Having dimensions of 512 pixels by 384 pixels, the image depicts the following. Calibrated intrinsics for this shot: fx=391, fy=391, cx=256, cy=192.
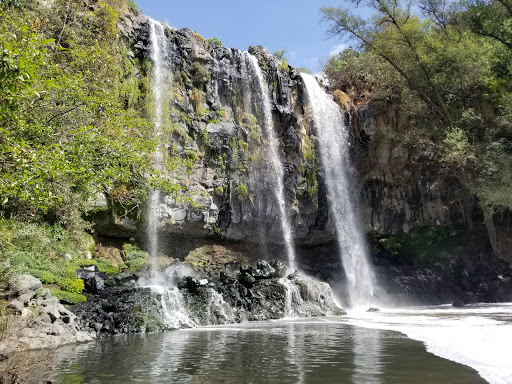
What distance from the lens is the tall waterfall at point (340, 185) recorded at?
906 inches

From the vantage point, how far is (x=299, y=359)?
20.5 ft

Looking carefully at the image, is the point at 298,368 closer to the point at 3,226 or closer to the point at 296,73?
the point at 3,226

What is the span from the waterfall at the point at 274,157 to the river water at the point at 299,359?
1285cm

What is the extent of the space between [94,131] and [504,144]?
18.9m

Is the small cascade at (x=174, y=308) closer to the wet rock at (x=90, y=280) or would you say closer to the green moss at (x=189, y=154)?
the wet rock at (x=90, y=280)

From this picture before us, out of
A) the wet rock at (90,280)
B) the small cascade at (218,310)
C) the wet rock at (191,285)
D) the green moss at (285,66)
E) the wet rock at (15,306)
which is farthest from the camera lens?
the green moss at (285,66)

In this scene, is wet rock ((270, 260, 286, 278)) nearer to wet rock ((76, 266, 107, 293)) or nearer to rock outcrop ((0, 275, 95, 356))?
wet rock ((76, 266, 107, 293))

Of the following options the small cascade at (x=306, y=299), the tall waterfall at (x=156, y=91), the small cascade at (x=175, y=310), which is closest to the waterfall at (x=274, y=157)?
the small cascade at (x=306, y=299)

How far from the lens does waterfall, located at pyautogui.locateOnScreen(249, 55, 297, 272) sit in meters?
22.3

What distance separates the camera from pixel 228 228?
2098 centimetres

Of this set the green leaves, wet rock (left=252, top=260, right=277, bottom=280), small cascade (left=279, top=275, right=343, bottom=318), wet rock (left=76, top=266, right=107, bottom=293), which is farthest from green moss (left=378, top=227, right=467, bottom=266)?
wet rock (left=76, top=266, right=107, bottom=293)

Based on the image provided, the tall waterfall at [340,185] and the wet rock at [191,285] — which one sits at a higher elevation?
the tall waterfall at [340,185]

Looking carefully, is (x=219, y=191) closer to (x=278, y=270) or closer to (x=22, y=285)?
(x=278, y=270)

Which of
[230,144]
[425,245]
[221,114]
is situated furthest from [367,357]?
[425,245]
